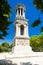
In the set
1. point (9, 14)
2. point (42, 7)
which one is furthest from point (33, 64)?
point (42, 7)

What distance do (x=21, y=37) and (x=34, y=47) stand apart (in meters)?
15.8

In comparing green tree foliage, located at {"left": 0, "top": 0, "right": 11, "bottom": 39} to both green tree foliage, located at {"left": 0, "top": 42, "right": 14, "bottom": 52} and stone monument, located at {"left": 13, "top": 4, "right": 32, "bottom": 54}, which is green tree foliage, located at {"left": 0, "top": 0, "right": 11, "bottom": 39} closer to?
stone monument, located at {"left": 13, "top": 4, "right": 32, "bottom": 54}

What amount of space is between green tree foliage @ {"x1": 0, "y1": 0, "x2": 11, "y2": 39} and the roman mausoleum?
866 centimetres

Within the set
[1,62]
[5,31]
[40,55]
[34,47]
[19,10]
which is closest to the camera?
[5,31]

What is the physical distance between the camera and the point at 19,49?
2250 centimetres

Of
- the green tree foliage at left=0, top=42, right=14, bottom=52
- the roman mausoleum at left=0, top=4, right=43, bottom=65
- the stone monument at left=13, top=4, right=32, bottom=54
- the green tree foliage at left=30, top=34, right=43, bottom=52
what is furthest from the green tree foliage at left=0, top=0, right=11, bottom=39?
the green tree foliage at left=30, top=34, right=43, bottom=52

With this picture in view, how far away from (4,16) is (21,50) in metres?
12.7

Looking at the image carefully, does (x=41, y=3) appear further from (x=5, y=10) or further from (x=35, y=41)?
(x=35, y=41)

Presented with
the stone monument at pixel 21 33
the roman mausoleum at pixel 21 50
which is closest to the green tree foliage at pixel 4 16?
the roman mausoleum at pixel 21 50

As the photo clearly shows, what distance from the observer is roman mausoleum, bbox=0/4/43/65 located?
20.0m

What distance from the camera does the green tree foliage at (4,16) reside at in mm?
9711

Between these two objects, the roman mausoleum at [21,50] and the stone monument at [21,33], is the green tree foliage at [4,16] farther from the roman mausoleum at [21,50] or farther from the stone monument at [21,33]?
the stone monument at [21,33]

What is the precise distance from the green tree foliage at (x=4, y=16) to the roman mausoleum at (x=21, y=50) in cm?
866

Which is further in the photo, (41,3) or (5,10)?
(5,10)
